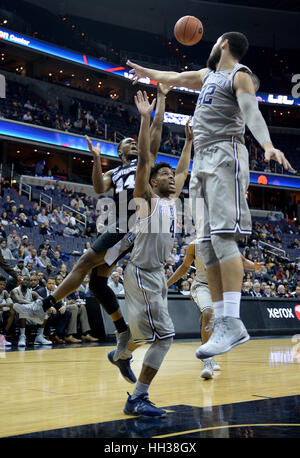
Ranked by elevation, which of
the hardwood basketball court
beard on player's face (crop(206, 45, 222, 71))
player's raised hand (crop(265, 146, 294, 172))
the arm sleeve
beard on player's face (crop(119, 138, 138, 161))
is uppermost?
beard on player's face (crop(206, 45, 222, 71))

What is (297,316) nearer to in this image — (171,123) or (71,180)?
(71,180)

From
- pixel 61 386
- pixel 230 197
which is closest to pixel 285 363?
pixel 61 386

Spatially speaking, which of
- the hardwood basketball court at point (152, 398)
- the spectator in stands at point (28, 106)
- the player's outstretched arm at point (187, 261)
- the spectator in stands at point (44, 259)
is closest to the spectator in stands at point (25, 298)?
the hardwood basketball court at point (152, 398)

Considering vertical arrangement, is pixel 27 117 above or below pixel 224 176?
above

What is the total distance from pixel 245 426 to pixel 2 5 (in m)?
34.2

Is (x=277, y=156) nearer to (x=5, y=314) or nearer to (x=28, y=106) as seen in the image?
(x=5, y=314)

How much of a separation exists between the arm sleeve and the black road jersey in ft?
6.80

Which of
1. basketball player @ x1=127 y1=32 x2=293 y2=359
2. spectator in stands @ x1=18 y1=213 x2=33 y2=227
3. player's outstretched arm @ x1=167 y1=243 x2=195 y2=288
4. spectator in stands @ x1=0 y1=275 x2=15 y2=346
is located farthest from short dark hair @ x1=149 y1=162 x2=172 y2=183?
spectator in stands @ x1=18 y1=213 x2=33 y2=227

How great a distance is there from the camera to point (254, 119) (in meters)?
3.15

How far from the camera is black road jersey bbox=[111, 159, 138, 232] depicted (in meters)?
5.18

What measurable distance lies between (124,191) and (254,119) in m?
2.35

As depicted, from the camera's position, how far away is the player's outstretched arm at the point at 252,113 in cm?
305

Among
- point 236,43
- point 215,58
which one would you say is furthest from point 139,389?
point 236,43

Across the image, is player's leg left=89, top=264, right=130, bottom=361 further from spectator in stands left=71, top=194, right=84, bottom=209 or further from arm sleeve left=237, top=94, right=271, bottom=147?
spectator in stands left=71, top=194, right=84, bottom=209
